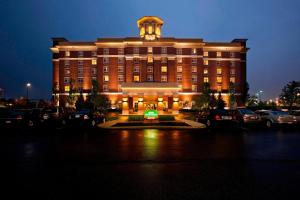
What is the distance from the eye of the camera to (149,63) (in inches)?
2958

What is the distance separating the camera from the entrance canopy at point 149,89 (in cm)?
5844

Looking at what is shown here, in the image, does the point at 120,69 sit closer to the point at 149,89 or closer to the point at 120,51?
the point at 120,51

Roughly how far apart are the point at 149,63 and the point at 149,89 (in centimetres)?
1809

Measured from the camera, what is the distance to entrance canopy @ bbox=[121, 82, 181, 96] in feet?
192

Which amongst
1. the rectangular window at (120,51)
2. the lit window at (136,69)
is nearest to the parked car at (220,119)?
the lit window at (136,69)

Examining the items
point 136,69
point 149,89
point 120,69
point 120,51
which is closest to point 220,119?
point 149,89

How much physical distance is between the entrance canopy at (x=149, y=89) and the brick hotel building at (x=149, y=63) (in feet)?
38.0

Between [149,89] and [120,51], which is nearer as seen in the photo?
[149,89]

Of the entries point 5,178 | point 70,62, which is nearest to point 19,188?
point 5,178

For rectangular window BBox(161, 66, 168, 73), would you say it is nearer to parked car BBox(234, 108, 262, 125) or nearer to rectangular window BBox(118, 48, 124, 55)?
rectangular window BBox(118, 48, 124, 55)

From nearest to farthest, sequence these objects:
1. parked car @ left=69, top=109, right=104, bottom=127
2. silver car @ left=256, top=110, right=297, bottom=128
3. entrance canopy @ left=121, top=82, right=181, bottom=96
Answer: silver car @ left=256, top=110, right=297, bottom=128 → parked car @ left=69, top=109, right=104, bottom=127 → entrance canopy @ left=121, top=82, right=181, bottom=96

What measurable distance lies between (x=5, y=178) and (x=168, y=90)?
52.6 metres

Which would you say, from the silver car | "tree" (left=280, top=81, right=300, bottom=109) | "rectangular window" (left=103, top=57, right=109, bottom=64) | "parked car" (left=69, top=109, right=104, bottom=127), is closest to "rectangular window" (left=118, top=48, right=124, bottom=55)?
"rectangular window" (left=103, top=57, right=109, bottom=64)

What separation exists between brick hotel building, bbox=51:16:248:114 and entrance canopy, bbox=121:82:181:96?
1157 cm
